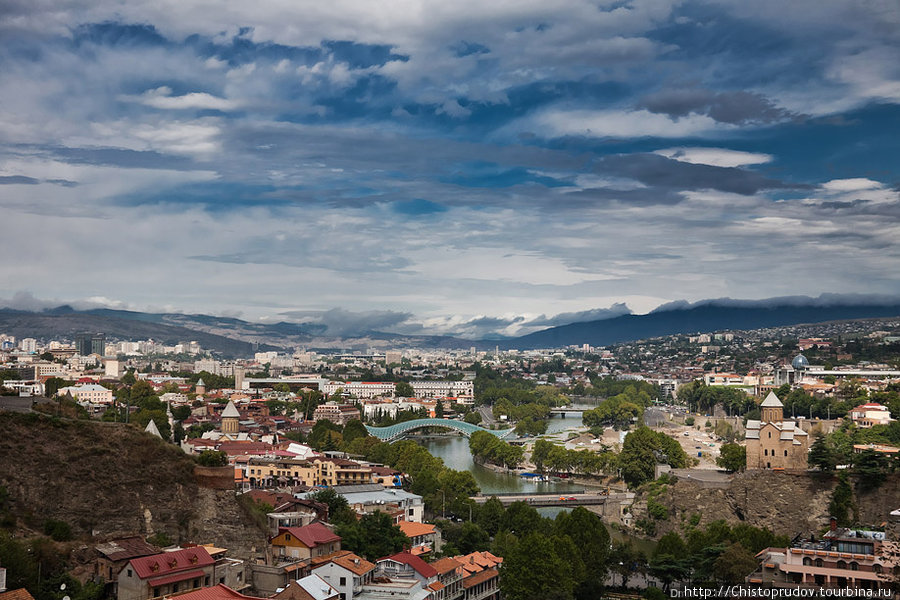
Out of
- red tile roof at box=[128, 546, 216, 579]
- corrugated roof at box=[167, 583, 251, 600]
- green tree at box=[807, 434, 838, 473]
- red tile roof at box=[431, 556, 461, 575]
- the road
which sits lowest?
the road

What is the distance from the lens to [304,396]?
65.9m

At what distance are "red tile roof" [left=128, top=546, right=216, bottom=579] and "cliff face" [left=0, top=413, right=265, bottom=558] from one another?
2.09m

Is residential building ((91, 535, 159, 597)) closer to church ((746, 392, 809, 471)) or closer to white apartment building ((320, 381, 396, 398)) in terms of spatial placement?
church ((746, 392, 809, 471))

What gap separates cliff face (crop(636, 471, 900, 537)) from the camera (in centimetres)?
2553

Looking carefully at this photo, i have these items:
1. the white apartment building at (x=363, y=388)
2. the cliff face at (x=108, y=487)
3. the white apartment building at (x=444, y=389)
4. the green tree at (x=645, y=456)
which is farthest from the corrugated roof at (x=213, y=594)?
the white apartment building at (x=444, y=389)

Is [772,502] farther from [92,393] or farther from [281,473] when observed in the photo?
[92,393]

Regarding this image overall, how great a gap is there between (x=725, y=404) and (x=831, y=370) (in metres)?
7.69

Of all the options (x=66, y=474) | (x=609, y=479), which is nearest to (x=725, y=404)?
(x=609, y=479)

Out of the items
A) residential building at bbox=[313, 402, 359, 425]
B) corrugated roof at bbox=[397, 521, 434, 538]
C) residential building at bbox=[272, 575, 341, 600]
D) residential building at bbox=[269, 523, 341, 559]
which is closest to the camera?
residential building at bbox=[272, 575, 341, 600]

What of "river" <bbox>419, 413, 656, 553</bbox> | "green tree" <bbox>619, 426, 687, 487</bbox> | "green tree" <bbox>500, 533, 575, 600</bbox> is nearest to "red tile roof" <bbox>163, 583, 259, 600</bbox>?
"green tree" <bbox>500, 533, 575, 600</bbox>

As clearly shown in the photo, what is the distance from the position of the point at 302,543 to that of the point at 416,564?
2290mm

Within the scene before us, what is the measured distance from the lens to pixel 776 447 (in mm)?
30234

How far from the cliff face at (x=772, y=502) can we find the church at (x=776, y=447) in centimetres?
138

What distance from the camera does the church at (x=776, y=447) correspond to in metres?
30.0
